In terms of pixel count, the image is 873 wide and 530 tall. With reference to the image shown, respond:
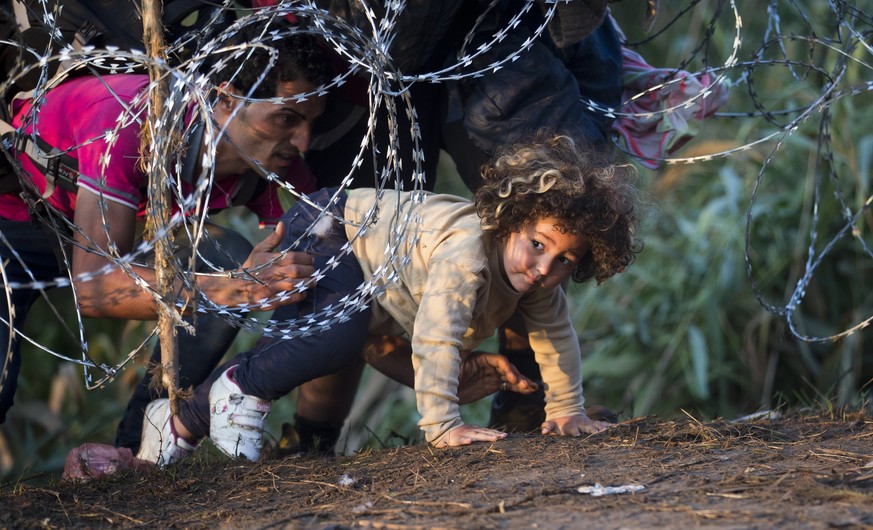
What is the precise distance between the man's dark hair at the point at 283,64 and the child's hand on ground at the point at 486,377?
106 centimetres

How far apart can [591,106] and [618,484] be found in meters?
1.43

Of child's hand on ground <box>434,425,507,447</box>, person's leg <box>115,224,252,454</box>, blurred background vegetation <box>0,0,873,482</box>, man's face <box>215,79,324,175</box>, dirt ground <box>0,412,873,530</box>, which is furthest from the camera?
blurred background vegetation <box>0,0,873,482</box>

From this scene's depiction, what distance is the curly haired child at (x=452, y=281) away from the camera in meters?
2.98

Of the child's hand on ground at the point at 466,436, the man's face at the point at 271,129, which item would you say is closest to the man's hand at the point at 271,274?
the man's face at the point at 271,129

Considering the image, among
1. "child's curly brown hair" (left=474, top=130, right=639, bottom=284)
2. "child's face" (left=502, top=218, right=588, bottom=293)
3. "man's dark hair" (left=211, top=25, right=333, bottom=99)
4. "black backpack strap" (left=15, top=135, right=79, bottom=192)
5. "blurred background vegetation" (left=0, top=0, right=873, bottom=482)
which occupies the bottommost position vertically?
"blurred background vegetation" (left=0, top=0, right=873, bottom=482)

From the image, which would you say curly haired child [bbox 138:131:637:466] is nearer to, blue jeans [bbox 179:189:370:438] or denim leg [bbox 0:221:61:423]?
blue jeans [bbox 179:189:370:438]

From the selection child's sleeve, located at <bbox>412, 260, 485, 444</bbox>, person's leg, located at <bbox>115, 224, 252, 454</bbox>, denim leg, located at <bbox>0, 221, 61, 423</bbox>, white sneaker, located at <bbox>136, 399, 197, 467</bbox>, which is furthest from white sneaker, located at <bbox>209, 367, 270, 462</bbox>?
denim leg, located at <bbox>0, 221, 61, 423</bbox>

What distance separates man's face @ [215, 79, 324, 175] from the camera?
3286mm

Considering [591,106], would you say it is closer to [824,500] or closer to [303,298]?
[303,298]

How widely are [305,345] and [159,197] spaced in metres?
0.68

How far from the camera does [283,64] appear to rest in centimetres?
325

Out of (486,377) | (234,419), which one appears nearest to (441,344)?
(486,377)

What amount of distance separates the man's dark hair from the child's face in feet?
2.82

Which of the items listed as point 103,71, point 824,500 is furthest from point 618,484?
point 103,71
